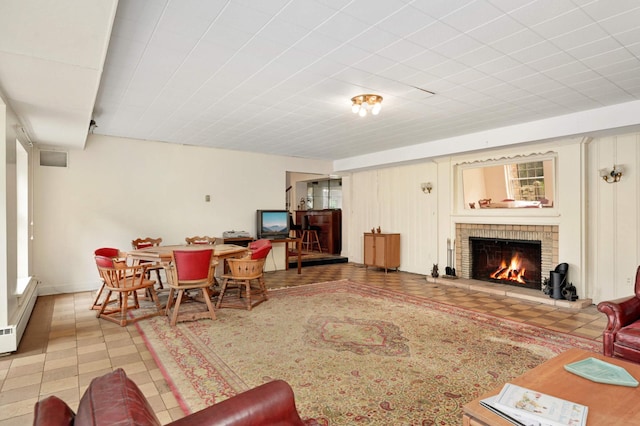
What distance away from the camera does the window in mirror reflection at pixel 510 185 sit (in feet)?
18.4

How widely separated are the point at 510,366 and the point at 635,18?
2.77m

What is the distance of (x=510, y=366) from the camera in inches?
115

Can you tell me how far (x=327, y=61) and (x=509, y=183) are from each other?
4489 millimetres

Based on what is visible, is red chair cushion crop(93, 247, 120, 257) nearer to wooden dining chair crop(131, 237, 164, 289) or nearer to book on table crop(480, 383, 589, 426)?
wooden dining chair crop(131, 237, 164, 289)

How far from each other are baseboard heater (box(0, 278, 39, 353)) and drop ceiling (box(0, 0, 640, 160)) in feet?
7.04

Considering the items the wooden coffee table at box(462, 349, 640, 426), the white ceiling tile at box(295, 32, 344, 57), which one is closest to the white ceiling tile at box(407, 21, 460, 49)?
the white ceiling tile at box(295, 32, 344, 57)

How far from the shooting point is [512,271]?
6203 millimetres

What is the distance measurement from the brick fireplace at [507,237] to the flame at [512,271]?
37 cm

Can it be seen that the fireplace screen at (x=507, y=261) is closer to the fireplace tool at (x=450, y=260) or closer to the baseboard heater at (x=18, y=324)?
the fireplace tool at (x=450, y=260)

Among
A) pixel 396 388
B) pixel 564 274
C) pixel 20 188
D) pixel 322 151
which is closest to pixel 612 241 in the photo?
pixel 564 274

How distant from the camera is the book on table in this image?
4.90 ft

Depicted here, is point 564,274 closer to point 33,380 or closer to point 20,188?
point 33,380

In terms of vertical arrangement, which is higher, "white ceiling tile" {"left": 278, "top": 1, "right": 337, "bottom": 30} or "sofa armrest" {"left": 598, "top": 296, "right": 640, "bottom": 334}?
"white ceiling tile" {"left": 278, "top": 1, "right": 337, "bottom": 30}

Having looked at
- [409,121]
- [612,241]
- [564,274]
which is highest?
[409,121]
